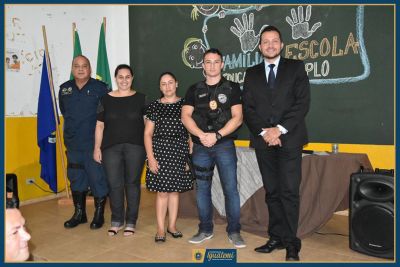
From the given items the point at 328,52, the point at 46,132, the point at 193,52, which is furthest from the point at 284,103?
A: the point at 46,132

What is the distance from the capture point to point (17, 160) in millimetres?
4047

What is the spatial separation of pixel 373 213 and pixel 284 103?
0.90 m

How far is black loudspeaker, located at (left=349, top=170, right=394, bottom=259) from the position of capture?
2.29 metres

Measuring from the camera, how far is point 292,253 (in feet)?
7.77

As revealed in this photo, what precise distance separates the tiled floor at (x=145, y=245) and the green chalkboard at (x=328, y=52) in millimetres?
964

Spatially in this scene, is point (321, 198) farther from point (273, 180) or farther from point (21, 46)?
point (21, 46)

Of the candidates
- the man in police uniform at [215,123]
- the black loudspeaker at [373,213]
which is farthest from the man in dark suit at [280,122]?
the black loudspeaker at [373,213]

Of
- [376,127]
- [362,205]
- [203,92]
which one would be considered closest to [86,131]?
[203,92]

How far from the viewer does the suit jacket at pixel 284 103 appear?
2.31 meters

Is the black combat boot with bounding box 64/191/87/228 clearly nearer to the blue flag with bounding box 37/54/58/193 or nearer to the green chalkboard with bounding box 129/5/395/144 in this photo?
the blue flag with bounding box 37/54/58/193

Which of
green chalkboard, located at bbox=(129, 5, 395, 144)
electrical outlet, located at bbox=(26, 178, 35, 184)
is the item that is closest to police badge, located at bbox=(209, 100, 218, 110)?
green chalkboard, located at bbox=(129, 5, 395, 144)

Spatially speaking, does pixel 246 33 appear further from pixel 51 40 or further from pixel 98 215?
pixel 98 215

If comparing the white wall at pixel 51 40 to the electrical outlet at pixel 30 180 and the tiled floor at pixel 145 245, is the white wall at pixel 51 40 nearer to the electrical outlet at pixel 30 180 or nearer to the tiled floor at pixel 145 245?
the electrical outlet at pixel 30 180

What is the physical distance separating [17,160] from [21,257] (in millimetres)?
3128
